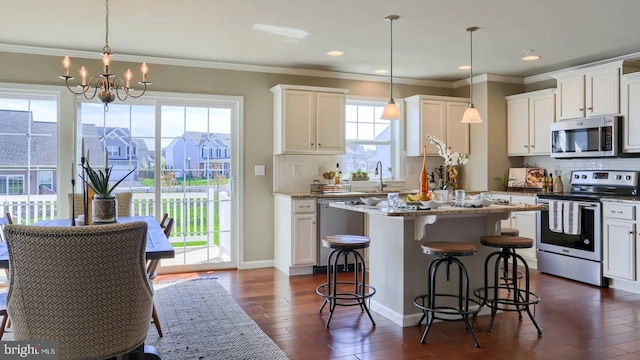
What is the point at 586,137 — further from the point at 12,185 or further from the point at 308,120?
the point at 12,185

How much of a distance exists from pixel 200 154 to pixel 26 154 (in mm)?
1741

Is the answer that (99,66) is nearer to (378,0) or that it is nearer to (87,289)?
(378,0)

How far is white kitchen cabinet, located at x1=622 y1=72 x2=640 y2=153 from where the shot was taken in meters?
4.80

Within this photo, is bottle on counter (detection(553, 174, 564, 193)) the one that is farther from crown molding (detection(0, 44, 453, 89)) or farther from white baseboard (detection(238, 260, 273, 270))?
white baseboard (detection(238, 260, 273, 270))

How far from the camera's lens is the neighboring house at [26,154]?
16.0ft

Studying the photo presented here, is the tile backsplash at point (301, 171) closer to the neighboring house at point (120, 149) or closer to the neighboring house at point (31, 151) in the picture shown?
the neighboring house at point (120, 149)

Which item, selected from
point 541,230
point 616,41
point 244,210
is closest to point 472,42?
point 616,41

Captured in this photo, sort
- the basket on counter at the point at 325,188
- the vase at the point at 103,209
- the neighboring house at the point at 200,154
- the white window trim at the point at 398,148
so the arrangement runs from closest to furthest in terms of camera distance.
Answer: the vase at the point at 103,209 < the neighboring house at the point at 200,154 < the basket on counter at the point at 325,188 < the white window trim at the point at 398,148

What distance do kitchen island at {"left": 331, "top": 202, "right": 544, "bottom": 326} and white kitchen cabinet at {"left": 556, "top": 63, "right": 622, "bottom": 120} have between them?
2.10m

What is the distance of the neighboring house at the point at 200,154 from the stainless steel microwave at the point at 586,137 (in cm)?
383

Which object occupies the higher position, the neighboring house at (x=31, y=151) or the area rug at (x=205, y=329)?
the neighboring house at (x=31, y=151)

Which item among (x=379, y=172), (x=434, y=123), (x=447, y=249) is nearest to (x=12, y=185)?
(x=379, y=172)

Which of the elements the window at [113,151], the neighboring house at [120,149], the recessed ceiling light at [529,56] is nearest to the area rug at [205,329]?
the neighboring house at [120,149]

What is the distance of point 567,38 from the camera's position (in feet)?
15.0
